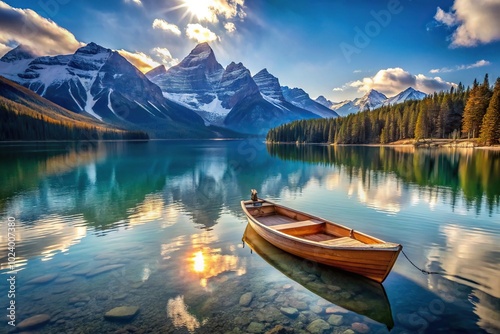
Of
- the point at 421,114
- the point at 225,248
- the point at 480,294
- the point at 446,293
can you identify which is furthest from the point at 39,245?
the point at 421,114

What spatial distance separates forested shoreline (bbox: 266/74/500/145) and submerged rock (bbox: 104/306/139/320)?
372 feet

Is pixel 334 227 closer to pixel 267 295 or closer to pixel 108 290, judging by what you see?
pixel 267 295

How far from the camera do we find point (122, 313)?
11.0 metres

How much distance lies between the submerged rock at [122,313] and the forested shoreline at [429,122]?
113 meters

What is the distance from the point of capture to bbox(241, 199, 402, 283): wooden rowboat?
1230 cm

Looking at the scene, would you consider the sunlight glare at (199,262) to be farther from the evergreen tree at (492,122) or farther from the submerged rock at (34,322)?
the evergreen tree at (492,122)

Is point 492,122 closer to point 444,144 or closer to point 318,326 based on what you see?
point 444,144

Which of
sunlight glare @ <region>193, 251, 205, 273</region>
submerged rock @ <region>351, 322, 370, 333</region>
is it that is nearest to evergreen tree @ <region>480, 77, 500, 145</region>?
submerged rock @ <region>351, 322, 370, 333</region>

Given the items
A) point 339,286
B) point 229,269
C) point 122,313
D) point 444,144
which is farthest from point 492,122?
point 122,313

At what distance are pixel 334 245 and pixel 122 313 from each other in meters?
9.67

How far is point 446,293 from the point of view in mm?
12344

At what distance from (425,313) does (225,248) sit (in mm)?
10983

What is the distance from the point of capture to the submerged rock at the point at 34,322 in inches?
406

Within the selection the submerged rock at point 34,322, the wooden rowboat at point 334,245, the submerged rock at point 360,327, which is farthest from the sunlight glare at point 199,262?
the submerged rock at point 360,327
